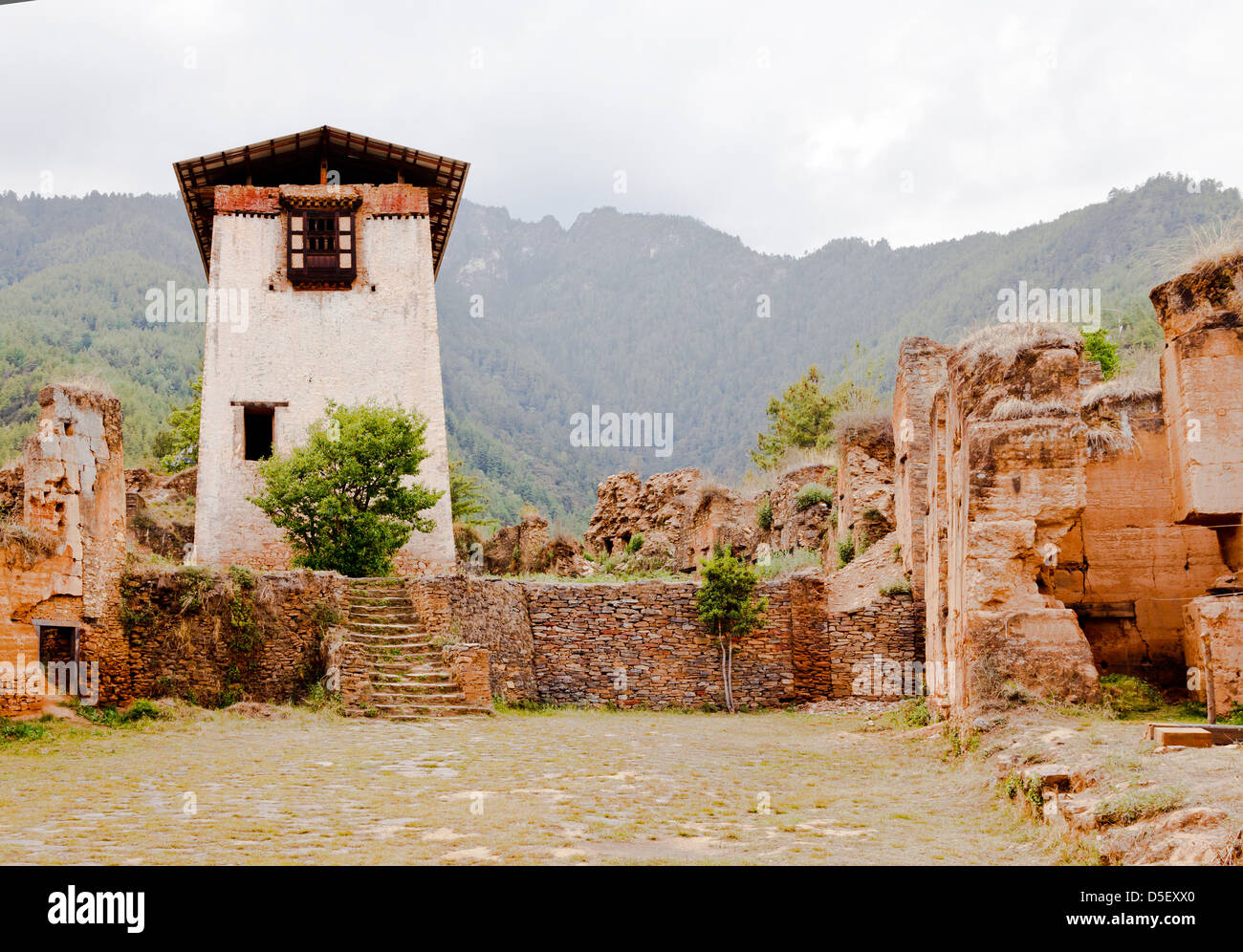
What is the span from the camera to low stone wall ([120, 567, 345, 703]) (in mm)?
15922

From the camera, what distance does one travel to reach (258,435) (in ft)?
92.7

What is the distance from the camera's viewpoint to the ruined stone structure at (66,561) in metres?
13.7

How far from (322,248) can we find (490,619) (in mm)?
12573

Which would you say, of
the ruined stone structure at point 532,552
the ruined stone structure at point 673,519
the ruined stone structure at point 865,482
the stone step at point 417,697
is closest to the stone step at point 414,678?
the stone step at point 417,697

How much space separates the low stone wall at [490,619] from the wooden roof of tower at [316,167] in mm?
12872

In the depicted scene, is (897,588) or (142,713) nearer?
(142,713)

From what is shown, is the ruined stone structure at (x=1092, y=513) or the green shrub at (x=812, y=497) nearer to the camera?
the ruined stone structure at (x=1092, y=513)

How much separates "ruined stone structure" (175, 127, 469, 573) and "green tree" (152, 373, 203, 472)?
31.9 ft

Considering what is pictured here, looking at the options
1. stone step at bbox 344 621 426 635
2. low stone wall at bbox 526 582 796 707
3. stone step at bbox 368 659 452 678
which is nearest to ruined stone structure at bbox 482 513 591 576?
low stone wall at bbox 526 582 796 707

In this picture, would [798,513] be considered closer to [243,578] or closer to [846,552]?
[846,552]

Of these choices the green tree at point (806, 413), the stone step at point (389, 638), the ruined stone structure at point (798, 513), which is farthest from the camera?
the green tree at point (806, 413)

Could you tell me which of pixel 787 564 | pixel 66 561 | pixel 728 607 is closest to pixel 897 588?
pixel 728 607

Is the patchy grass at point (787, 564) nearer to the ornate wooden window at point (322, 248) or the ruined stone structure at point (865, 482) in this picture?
the ruined stone structure at point (865, 482)
